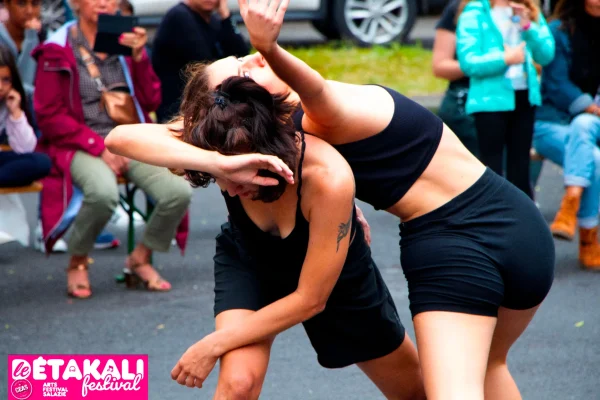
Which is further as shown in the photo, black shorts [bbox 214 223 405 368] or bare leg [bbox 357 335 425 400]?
bare leg [bbox 357 335 425 400]

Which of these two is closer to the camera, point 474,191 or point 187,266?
point 474,191

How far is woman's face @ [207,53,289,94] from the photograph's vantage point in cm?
287

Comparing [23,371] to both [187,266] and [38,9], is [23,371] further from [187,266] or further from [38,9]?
[38,9]

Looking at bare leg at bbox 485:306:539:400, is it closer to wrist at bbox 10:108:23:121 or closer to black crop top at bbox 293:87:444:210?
black crop top at bbox 293:87:444:210

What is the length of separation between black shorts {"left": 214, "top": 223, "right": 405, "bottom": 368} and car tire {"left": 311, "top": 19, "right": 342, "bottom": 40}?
32.7ft

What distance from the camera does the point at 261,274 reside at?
10.3 feet

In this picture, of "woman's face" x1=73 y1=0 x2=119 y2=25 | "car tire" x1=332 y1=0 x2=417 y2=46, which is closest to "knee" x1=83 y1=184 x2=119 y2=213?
"woman's face" x1=73 y1=0 x2=119 y2=25

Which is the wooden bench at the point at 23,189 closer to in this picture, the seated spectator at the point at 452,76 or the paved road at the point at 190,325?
the paved road at the point at 190,325

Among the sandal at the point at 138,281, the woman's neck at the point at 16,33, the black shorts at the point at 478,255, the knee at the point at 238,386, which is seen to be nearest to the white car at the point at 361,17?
the woman's neck at the point at 16,33

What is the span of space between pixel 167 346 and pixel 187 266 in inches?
60.7

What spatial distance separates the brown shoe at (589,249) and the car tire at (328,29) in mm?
7186

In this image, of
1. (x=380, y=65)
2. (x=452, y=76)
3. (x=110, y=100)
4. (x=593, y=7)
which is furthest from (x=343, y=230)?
(x=380, y=65)

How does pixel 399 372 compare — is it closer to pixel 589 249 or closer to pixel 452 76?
pixel 589 249

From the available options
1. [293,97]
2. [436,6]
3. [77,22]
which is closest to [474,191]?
[293,97]
